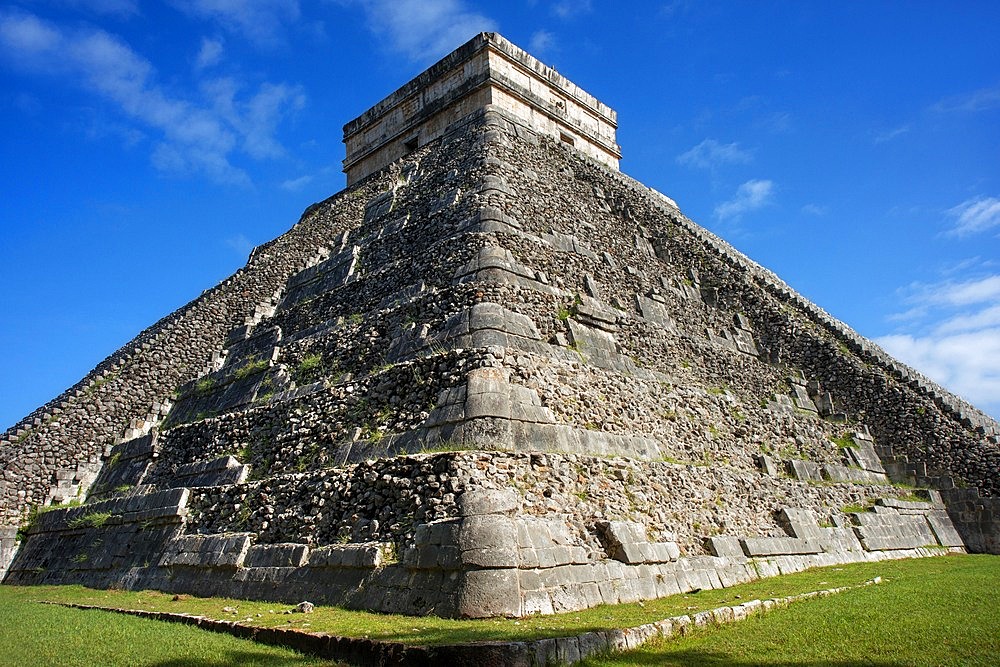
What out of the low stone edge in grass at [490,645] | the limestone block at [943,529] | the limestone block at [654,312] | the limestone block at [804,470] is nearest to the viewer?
the low stone edge in grass at [490,645]

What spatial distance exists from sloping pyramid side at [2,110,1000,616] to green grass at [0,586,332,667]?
1.38m

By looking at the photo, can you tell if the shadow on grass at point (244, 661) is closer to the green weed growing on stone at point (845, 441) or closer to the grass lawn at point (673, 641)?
the grass lawn at point (673, 641)

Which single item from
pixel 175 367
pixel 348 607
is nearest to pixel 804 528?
pixel 348 607

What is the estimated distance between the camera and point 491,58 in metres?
18.7

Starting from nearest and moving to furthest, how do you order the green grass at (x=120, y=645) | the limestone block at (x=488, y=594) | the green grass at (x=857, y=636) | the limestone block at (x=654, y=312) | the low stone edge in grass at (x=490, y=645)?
the low stone edge in grass at (x=490, y=645) < the green grass at (x=857, y=636) < the green grass at (x=120, y=645) < the limestone block at (x=488, y=594) < the limestone block at (x=654, y=312)

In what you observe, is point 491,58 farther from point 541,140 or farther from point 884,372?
point 884,372

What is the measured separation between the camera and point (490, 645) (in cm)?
505

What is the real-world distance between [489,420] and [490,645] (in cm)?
347

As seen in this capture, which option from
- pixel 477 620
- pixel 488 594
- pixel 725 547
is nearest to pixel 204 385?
pixel 488 594

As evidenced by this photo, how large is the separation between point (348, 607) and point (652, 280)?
10.7 metres

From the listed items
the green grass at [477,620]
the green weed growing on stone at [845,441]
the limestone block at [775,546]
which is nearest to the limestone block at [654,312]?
the green weed growing on stone at [845,441]

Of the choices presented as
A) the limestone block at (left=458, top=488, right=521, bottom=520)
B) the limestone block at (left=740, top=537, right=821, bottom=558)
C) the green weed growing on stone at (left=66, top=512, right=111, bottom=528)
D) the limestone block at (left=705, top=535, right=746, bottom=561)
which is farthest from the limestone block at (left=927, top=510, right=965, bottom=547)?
the green weed growing on stone at (left=66, top=512, right=111, bottom=528)

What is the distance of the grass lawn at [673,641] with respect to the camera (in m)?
5.43

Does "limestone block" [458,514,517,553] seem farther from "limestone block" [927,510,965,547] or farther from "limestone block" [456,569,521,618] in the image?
"limestone block" [927,510,965,547]
